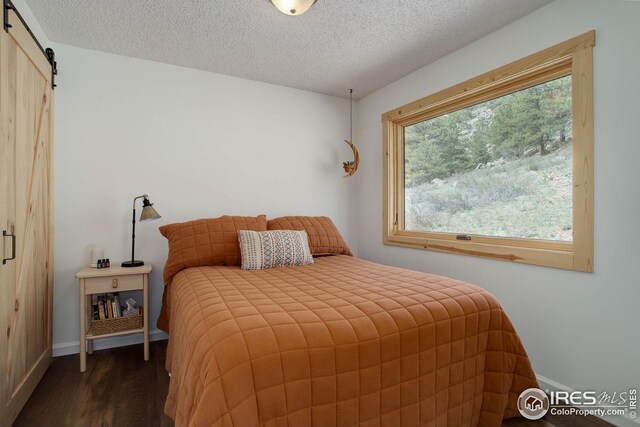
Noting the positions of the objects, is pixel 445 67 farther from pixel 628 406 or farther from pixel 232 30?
pixel 628 406

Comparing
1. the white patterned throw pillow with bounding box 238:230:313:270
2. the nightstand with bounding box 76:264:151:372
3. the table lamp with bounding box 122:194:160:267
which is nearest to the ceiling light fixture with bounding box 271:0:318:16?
the white patterned throw pillow with bounding box 238:230:313:270

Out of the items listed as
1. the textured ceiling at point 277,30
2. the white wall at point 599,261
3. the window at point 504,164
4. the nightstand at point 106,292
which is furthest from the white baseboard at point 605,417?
the nightstand at point 106,292

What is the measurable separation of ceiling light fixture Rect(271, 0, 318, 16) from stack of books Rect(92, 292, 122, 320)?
7.78ft

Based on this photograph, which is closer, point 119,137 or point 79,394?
point 79,394

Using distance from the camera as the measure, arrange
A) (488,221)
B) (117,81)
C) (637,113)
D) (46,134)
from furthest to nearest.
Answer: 1. (117,81)
2. (488,221)
3. (46,134)
4. (637,113)

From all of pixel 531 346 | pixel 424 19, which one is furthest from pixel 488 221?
pixel 424 19

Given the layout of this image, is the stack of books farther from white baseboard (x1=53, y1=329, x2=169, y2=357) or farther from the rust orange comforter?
the rust orange comforter

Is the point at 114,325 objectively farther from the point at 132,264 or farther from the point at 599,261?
the point at 599,261

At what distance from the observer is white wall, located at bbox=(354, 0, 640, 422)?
5.45 feet

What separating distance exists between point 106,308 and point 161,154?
130cm

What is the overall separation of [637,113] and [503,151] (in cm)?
80

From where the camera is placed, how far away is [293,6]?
198 cm

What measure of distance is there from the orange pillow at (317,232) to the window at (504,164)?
69 centimetres

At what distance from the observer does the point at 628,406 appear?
65.3 inches
